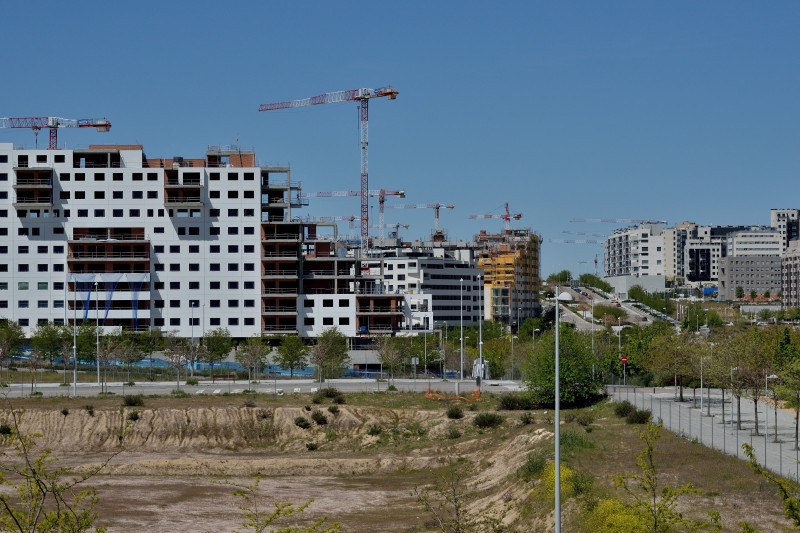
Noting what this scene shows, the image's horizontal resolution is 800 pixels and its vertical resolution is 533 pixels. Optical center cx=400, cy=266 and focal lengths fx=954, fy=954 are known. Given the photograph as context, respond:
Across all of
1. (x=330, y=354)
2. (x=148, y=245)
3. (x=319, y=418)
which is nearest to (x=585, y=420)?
(x=319, y=418)

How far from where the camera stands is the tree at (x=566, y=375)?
72.1 meters

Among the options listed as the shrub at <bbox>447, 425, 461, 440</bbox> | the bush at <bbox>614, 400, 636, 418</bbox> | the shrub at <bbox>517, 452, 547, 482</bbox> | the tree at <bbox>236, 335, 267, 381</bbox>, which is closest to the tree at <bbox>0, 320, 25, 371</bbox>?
the tree at <bbox>236, 335, 267, 381</bbox>

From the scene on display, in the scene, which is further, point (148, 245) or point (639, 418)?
point (148, 245)

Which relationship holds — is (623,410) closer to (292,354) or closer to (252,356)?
Result: (252,356)

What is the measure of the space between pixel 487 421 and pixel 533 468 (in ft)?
74.2

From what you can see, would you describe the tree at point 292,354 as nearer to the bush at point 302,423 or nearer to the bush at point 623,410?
the bush at point 302,423

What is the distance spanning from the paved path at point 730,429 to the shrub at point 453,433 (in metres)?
13.1

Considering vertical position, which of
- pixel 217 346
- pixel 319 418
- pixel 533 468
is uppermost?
pixel 217 346

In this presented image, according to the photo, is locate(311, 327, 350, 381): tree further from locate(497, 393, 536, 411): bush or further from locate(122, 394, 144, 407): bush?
locate(497, 393, 536, 411): bush

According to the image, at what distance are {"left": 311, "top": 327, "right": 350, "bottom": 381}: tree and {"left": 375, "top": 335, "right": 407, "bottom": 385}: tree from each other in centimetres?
450

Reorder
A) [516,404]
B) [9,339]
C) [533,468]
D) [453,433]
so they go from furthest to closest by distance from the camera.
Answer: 1. [9,339]
2. [516,404]
3. [453,433]
4. [533,468]

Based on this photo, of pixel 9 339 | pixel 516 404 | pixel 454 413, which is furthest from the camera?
pixel 9 339

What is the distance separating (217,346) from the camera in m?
108

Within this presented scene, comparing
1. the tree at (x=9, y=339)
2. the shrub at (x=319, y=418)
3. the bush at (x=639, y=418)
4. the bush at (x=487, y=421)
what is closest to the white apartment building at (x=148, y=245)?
the tree at (x=9, y=339)
